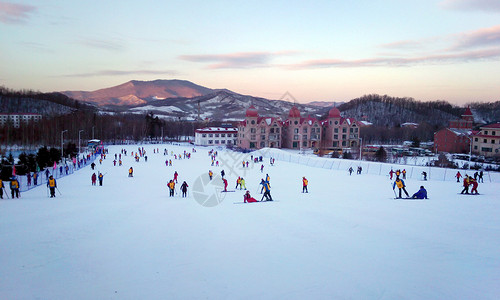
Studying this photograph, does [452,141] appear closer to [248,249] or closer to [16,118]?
[248,249]

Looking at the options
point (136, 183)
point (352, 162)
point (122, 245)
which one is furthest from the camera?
point (352, 162)

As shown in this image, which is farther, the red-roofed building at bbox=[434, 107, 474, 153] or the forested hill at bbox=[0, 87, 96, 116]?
the forested hill at bbox=[0, 87, 96, 116]

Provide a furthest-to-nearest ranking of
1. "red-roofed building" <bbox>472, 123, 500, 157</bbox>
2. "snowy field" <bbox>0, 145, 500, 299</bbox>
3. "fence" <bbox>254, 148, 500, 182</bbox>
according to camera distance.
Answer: "red-roofed building" <bbox>472, 123, 500, 157</bbox>, "fence" <bbox>254, 148, 500, 182</bbox>, "snowy field" <bbox>0, 145, 500, 299</bbox>

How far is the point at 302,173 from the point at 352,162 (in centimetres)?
Result: 628

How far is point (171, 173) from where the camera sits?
90.7 ft

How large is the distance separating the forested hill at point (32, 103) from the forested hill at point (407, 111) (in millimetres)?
120346

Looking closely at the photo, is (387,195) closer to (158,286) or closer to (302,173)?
(302,173)

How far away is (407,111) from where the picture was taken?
142 meters

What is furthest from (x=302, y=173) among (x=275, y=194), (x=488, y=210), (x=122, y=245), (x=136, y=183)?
(x=122, y=245)

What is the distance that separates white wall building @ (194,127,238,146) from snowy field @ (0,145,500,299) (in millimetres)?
52430

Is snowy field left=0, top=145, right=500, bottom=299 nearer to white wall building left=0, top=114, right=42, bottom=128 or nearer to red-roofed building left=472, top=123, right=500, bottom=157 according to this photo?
red-roofed building left=472, top=123, right=500, bottom=157

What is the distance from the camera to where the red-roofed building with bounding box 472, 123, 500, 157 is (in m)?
45.0

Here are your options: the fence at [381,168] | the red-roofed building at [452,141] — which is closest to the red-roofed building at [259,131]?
the fence at [381,168]

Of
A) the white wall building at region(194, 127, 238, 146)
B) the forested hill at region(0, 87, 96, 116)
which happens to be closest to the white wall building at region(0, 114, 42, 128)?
the forested hill at region(0, 87, 96, 116)
